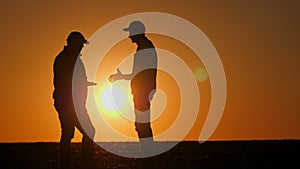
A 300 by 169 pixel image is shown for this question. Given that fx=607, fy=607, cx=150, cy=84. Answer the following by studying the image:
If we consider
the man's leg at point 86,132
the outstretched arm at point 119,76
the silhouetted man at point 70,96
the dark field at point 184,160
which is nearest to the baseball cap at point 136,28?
the outstretched arm at point 119,76

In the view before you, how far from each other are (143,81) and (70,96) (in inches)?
59.5

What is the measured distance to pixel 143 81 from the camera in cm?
1075

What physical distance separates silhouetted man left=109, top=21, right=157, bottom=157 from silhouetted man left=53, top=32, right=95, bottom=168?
109 cm

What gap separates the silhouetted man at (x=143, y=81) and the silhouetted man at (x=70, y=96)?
43.1 inches

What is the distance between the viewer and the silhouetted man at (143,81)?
35.2 feet

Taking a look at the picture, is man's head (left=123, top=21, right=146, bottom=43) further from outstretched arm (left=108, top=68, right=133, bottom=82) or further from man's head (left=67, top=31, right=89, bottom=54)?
man's head (left=67, top=31, right=89, bottom=54)

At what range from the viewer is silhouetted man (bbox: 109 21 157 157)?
1072 cm

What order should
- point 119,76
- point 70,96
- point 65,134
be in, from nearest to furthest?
point 119,76
point 70,96
point 65,134

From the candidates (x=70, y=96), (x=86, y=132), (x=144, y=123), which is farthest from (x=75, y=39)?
(x=144, y=123)

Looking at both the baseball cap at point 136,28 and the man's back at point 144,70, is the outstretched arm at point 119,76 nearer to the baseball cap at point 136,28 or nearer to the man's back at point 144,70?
the man's back at point 144,70

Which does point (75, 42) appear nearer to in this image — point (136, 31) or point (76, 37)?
point (76, 37)

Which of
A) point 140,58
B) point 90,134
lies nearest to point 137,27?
point 140,58

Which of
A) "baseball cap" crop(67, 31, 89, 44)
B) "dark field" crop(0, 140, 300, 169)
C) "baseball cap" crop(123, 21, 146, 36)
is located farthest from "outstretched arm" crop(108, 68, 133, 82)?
"dark field" crop(0, 140, 300, 169)

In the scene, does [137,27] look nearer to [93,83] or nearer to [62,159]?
[93,83]
